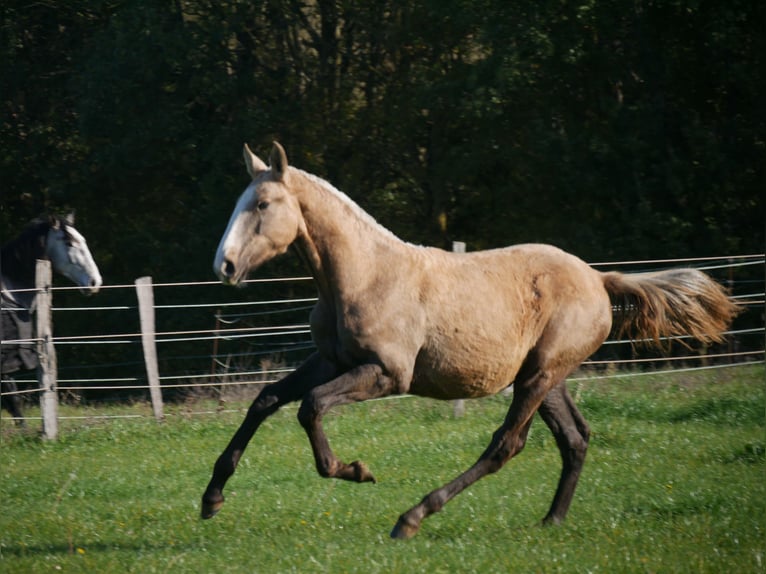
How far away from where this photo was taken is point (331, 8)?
20.8 metres

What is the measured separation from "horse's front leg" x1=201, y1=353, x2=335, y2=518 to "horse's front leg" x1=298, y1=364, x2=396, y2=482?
0.32m

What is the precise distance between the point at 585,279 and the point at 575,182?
470 inches

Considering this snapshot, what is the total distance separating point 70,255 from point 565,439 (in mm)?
7736

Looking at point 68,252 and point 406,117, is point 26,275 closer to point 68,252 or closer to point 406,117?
point 68,252

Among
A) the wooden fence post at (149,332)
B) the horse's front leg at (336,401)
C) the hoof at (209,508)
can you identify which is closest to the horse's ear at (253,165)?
the horse's front leg at (336,401)

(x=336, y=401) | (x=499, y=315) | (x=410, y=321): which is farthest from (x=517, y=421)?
(x=336, y=401)

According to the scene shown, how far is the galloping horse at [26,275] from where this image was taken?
11.4 metres

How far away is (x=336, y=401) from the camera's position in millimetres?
6164

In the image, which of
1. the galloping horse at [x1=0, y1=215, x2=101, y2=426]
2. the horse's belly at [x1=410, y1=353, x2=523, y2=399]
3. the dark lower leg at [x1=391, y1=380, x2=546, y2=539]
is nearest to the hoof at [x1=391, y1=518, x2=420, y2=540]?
the dark lower leg at [x1=391, y1=380, x2=546, y2=539]

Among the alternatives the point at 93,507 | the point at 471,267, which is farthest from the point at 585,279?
the point at 93,507

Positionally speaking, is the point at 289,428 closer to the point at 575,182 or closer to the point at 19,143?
the point at 575,182

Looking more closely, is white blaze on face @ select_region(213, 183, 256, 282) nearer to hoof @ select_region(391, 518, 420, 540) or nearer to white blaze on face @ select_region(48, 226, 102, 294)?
hoof @ select_region(391, 518, 420, 540)

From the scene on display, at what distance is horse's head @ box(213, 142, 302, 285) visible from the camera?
245 inches

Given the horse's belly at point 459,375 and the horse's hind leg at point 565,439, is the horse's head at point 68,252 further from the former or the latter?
the horse's hind leg at point 565,439
